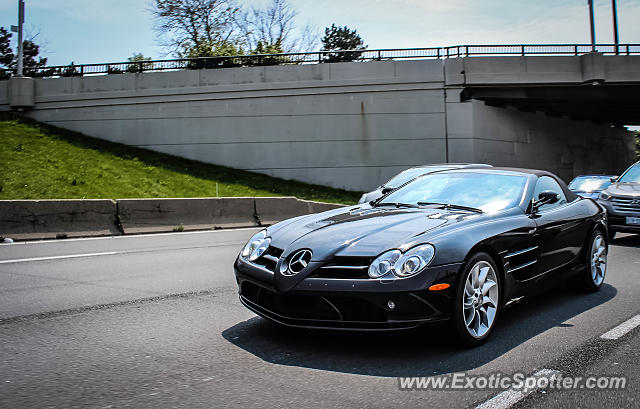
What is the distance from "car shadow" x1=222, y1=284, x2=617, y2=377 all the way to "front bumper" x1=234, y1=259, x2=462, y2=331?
104 millimetres

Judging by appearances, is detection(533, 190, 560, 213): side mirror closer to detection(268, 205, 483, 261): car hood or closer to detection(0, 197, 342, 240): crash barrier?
detection(268, 205, 483, 261): car hood

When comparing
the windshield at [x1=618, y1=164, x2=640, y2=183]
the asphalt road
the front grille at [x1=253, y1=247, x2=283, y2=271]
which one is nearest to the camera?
the asphalt road

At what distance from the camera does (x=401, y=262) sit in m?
3.99

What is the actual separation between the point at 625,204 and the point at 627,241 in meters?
1.14

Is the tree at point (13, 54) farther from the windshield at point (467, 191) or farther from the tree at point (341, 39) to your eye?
the windshield at point (467, 191)

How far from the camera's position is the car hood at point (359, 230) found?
4152 mm

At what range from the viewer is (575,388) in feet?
11.4

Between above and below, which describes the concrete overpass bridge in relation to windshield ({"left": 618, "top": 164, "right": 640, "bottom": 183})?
above

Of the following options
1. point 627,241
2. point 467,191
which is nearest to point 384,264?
point 467,191

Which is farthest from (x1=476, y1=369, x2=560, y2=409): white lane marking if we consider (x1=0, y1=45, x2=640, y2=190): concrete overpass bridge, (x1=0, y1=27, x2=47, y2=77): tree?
(x1=0, y1=27, x2=47, y2=77): tree

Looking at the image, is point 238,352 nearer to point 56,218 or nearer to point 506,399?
point 506,399

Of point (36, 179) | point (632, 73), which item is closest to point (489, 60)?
point (632, 73)

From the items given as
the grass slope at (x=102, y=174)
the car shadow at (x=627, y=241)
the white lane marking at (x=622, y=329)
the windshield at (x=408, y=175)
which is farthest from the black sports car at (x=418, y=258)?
the grass slope at (x=102, y=174)

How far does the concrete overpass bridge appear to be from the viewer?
2448 centimetres
